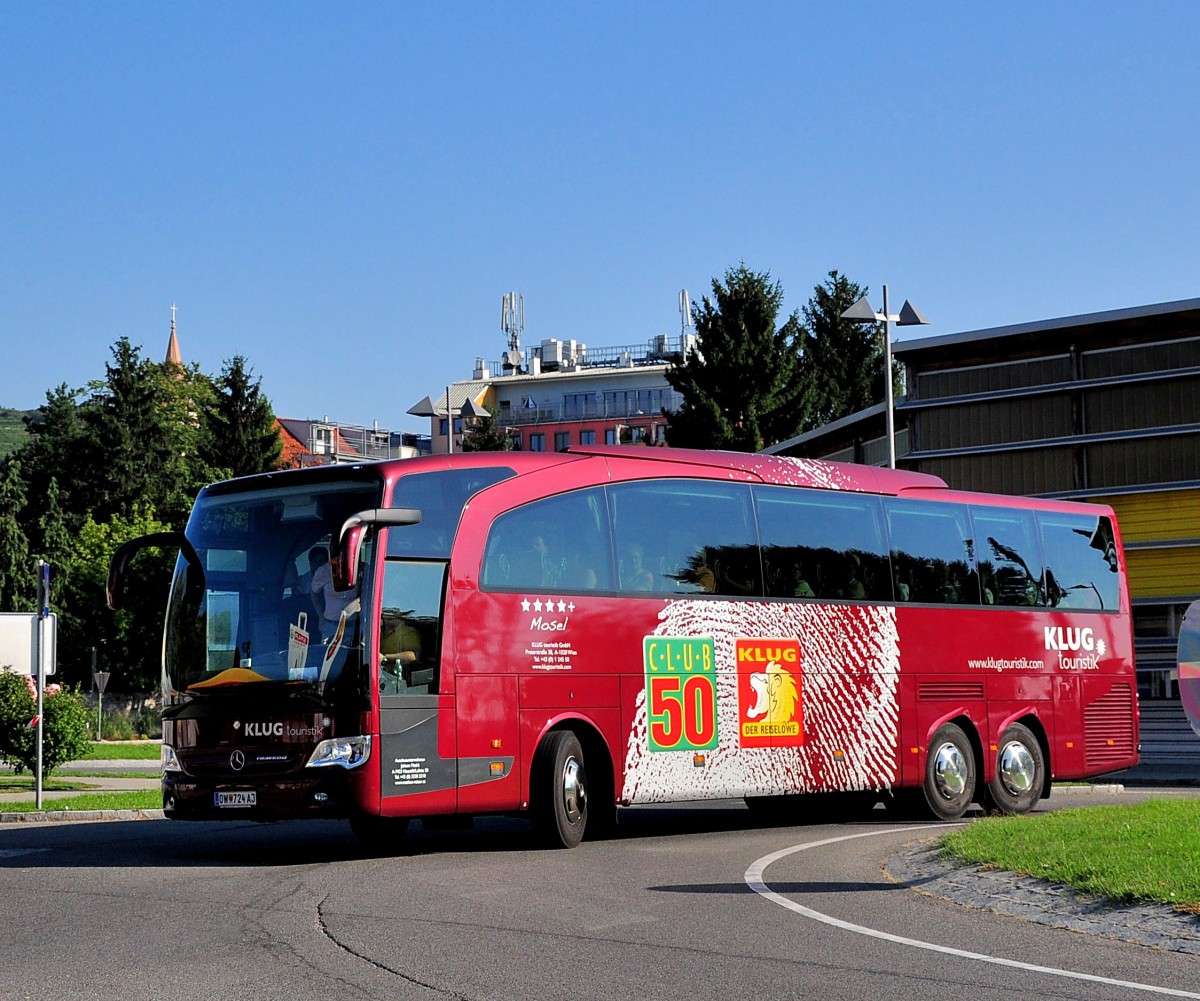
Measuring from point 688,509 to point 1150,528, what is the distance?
21.1 m

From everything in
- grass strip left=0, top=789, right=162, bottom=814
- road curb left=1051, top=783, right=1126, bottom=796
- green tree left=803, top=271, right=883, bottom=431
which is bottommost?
road curb left=1051, top=783, right=1126, bottom=796

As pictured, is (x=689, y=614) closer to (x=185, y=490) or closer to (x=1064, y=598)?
(x=1064, y=598)

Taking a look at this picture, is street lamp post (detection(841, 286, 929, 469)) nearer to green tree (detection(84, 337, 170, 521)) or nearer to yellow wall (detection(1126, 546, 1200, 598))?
yellow wall (detection(1126, 546, 1200, 598))

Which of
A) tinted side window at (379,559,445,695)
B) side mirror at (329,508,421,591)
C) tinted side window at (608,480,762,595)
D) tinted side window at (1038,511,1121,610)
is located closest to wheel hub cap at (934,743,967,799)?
tinted side window at (1038,511,1121,610)

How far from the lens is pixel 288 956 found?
9.25m

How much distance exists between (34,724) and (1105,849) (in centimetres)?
1835

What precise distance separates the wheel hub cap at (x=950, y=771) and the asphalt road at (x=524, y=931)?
471cm

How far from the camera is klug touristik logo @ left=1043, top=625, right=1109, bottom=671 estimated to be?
22156 millimetres

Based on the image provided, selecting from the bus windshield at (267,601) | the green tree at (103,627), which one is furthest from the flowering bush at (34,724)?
the green tree at (103,627)

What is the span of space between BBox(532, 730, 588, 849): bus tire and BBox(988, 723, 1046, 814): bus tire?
22.7 feet

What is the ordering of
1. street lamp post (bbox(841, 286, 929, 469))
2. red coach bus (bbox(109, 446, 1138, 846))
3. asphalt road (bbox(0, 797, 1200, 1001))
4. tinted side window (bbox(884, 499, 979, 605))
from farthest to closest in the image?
street lamp post (bbox(841, 286, 929, 469)) → tinted side window (bbox(884, 499, 979, 605)) → red coach bus (bbox(109, 446, 1138, 846)) → asphalt road (bbox(0, 797, 1200, 1001))

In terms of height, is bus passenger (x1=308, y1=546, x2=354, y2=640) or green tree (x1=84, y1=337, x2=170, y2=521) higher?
green tree (x1=84, y1=337, x2=170, y2=521)

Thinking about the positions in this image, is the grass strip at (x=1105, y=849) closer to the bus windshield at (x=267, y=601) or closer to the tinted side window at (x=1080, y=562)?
the bus windshield at (x=267, y=601)

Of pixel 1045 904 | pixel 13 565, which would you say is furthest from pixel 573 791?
pixel 13 565
